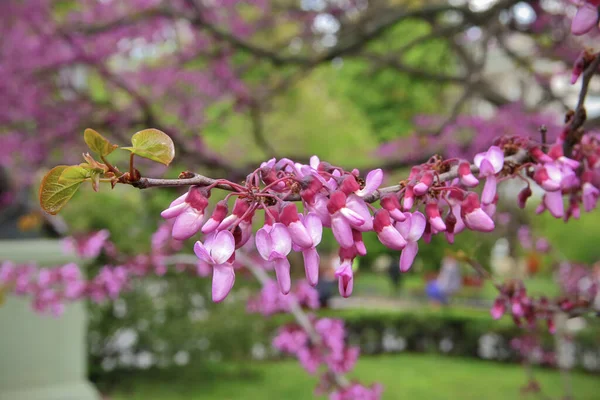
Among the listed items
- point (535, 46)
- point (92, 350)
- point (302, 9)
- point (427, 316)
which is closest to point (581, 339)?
point (427, 316)

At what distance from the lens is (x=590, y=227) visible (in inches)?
624

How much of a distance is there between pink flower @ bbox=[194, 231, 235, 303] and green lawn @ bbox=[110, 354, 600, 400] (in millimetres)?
6393

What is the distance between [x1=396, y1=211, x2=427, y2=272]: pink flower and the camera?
91 cm

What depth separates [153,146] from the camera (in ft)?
2.66

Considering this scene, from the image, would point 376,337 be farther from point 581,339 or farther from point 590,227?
point 590,227

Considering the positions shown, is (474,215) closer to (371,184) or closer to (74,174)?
(371,184)

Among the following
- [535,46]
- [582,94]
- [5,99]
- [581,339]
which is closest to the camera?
[582,94]

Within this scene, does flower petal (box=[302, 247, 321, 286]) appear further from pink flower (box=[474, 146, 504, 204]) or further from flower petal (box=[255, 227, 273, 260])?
pink flower (box=[474, 146, 504, 204])

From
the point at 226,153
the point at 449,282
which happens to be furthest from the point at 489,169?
the point at 226,153

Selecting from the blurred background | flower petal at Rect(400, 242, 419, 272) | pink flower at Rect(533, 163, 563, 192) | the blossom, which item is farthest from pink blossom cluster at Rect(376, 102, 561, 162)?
the blossom

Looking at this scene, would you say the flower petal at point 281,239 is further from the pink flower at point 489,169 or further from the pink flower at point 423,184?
the pink flower at point 489,169

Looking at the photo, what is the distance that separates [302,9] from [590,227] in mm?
13237

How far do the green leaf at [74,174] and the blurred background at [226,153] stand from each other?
100 centimetres

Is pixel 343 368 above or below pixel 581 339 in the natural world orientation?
above
